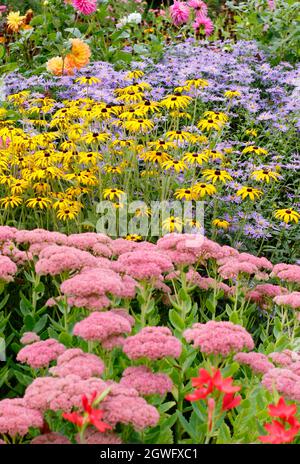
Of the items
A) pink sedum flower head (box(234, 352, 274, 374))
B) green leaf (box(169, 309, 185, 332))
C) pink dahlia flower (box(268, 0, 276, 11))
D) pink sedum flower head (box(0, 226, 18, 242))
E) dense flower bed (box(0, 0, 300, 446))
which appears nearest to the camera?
dense flower bed (box(0, 0, 300, 446))

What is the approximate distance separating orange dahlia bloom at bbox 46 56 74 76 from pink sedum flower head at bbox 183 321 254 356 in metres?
3.71

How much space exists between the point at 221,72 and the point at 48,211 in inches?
82.0

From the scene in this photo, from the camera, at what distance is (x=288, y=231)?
15.5 ft

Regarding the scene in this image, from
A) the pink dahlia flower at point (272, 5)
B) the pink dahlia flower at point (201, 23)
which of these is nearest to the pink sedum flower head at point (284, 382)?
the pink dahlia flower at point (272, 5)

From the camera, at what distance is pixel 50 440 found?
7.02 ft

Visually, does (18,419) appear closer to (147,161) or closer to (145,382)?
(145,382)

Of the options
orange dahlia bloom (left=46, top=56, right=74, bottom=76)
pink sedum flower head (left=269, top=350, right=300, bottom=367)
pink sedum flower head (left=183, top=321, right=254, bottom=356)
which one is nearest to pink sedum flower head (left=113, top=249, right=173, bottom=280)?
pink sedum flower head (left=183, top=321, right=254, bottom=356)

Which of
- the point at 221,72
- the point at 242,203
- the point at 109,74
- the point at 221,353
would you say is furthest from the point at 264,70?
the point at 221,353

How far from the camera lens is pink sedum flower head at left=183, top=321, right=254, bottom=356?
2346 millimetres

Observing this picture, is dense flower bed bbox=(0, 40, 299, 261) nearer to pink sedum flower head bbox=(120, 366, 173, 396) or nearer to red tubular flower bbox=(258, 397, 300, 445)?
pink sedum flower head bbox=(120, 366, 173, 396)

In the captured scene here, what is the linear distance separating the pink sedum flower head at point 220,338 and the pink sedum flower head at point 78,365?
0.33m

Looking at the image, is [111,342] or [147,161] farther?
[147,161]

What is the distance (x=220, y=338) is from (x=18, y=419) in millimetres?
666

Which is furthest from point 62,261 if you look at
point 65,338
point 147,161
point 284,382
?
point 147,161
